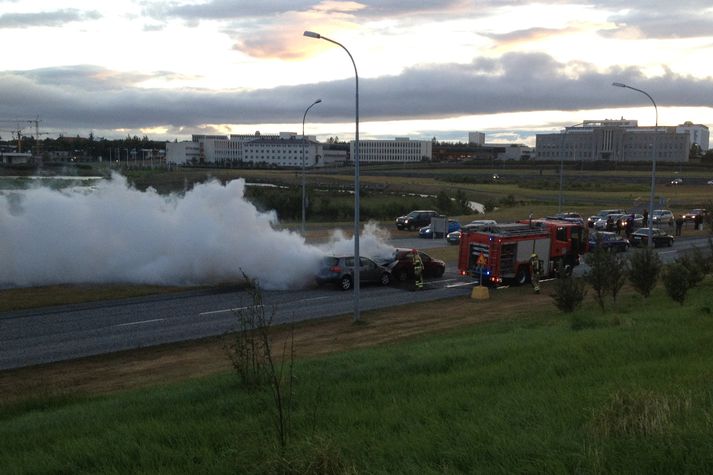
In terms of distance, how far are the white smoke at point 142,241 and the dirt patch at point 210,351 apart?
8.04 meters

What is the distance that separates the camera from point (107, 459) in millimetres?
7934

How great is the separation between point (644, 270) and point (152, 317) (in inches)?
690

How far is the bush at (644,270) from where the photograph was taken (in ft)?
84.9

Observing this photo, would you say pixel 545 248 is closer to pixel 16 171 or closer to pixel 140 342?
pixel 140 342

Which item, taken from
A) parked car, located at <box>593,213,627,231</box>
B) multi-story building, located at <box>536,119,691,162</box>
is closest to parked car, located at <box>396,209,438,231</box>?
parked car, located at <box>593,213,627,231</box>

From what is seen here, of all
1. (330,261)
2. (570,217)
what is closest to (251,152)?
(570,217)

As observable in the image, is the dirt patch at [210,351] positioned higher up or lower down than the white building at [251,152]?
lower down

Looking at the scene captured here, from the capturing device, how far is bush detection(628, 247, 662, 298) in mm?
25891

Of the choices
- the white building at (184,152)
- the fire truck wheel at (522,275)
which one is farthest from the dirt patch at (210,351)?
the white building at (184,152)

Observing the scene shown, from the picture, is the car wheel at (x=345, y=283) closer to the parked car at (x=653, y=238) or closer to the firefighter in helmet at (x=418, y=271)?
the firefighter in helmet at (x=418, y=271)

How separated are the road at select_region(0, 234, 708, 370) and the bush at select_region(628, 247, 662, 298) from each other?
723 cm

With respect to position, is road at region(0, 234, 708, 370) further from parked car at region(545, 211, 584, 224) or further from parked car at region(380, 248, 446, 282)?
parked car at region(545, 211, 584, 224)

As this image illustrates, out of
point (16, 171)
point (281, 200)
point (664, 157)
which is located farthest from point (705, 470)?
point (664, 157)

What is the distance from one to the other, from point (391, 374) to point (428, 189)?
308 ft
